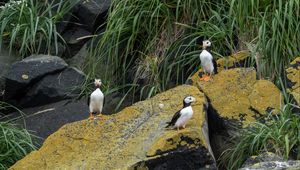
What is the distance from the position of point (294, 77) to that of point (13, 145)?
2.54 meters

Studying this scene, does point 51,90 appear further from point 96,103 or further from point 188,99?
point 188,99

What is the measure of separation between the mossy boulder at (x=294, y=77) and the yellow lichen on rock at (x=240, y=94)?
12 centimetres

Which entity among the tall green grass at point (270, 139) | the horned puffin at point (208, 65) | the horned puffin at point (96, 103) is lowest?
the tall green grass at point (270, 139)

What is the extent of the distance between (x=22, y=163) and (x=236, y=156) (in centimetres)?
172

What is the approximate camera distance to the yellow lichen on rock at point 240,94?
24.0ft

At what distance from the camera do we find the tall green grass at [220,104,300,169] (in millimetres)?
6828

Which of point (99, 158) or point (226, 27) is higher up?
point (226, 27)

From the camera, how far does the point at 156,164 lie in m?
6.43

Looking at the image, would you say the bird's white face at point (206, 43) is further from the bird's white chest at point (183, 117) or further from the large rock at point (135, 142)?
the bird's white chest at point (183, 117)

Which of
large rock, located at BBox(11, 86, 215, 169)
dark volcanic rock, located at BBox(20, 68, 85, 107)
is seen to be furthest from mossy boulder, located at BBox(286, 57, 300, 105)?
dark volcanic rock, located at BBox(20, 68, 85, 107)

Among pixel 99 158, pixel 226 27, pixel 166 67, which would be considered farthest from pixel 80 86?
pixel 99 158

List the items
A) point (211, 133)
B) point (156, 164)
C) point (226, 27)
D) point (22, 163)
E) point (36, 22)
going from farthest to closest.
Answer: point (36, 22), point (226, 27), point (211, 133), point (22, 163), point (156, 164)

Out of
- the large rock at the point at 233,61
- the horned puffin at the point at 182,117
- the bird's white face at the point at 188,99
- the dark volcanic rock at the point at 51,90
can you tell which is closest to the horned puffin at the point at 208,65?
the large rock at the point at 233,61

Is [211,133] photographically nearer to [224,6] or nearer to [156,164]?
[156,164]
